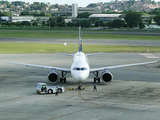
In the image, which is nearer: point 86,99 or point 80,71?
point 86,99

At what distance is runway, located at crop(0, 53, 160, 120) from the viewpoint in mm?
30500

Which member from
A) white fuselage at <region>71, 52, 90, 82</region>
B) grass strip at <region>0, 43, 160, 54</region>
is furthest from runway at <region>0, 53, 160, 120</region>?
grass strip at <region>0, 43, 160, 54</region>

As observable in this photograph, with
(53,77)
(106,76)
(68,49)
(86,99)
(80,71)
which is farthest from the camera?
(68,49)

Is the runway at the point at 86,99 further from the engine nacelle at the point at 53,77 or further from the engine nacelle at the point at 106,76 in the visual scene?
the engine nacelle at the point at 53,77

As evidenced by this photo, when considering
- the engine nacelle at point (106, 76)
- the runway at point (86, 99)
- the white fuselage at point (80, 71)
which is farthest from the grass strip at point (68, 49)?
the white fuselage at point (80, 71)

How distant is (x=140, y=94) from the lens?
132 feet

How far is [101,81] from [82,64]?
26.6ft

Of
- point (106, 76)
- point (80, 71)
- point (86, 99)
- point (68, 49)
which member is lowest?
point (86, 99)

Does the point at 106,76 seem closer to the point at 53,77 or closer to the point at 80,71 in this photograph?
the point at 80,71

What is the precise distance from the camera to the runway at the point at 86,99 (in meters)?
30.5

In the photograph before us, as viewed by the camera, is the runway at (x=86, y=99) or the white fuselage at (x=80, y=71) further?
the white fuselage at (x=80, y=71)

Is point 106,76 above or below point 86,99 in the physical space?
above

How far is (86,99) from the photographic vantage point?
37.3 metres

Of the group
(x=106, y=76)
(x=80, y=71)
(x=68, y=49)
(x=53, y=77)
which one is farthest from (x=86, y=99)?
(x=68, y=49)
